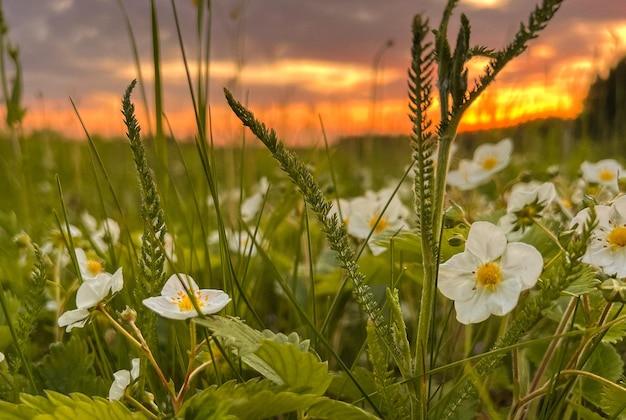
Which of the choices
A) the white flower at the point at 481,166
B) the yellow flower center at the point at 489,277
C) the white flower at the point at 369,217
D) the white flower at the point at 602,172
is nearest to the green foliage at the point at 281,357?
the yellow flower center at the point at 489,277

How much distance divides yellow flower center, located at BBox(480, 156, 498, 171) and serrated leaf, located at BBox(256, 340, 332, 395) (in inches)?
39.1

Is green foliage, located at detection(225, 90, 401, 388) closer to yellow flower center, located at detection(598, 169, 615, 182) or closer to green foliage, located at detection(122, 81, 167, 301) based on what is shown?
green foliage, located at detection(122, 81, 167, 301)

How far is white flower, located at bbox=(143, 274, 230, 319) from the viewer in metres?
0.62

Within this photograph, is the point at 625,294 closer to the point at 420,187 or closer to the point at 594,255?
the point at 594,255

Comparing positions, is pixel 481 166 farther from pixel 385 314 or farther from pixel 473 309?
pixel 473 309

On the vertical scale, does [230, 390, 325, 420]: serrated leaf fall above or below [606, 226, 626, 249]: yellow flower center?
below

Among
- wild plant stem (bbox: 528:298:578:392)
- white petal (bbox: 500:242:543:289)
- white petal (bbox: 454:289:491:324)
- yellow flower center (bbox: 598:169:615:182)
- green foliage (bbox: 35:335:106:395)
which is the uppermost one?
yellow flower center (bbox: 598:169:615:182)

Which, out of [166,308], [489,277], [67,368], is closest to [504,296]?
[489,277]

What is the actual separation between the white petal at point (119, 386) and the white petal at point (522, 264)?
0.42m

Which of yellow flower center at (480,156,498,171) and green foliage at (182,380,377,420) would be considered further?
yellow flower center at (480,156,498,171)

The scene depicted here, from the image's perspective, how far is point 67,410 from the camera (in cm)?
59

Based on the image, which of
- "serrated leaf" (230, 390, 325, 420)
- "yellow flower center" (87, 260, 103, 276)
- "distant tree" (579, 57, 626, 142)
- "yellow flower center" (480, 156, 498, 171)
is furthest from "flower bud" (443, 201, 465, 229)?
"distant tree" (579, 57, 626, 142)

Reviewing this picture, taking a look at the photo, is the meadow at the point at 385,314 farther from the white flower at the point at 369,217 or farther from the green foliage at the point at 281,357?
the white flower at the point at 369,217

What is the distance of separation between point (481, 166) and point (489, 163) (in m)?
0.02
